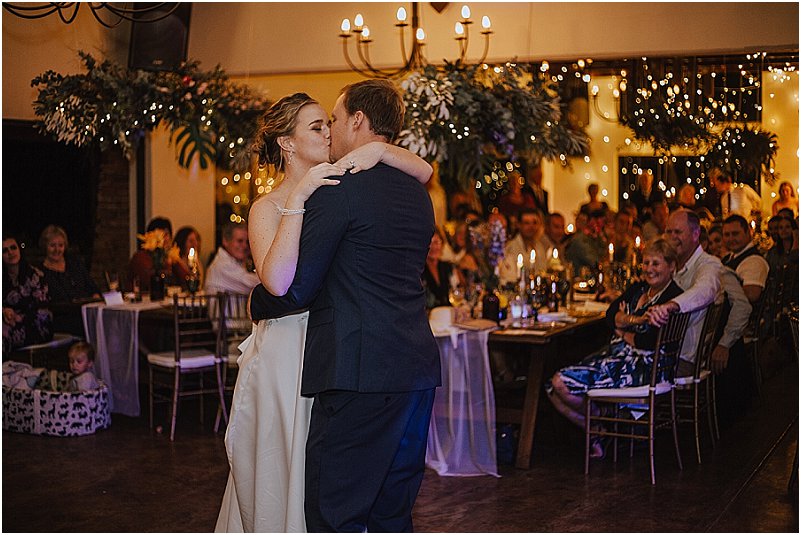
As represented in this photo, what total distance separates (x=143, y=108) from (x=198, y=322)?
1.57 metres

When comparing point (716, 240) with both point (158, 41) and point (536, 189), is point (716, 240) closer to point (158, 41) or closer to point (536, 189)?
point (158, 41)

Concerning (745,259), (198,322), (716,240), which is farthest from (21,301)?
(716,240)

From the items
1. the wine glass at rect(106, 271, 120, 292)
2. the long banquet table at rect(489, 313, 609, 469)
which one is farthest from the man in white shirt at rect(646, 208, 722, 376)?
the wine glass at rect(106, 271, 120, 292)

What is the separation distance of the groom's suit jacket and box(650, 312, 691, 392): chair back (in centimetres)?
278

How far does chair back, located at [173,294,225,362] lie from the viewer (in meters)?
6.65

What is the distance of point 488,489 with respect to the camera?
526cm

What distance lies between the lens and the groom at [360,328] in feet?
9.62

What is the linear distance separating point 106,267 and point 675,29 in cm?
571

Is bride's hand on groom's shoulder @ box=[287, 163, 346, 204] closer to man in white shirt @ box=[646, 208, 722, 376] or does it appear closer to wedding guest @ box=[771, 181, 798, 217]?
man in white shirt @ box=[646, 208, 722, 376]

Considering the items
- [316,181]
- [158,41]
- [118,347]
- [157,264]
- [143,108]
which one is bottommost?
[118,347]

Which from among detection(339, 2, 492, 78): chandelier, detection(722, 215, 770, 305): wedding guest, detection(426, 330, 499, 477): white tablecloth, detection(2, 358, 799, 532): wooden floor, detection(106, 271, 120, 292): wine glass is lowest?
detection(2, 358, 799, 532): wooden floor

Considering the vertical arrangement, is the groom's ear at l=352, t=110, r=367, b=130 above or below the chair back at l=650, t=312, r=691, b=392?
above

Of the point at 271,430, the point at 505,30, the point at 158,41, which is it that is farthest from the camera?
the point at 158,41

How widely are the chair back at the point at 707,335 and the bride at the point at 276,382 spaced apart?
3.04 metres
